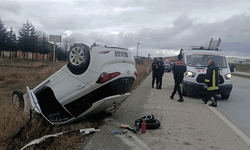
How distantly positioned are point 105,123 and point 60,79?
1484 mm

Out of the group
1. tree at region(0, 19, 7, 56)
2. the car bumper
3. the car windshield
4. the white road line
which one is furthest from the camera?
tree at region(0, 19, 7, 56)

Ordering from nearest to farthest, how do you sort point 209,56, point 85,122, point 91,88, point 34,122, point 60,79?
1. point 34,122
2. point 91,88
3. point 60,79
4. point 85,122
5. point 209,56

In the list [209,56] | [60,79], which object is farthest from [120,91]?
[209,56]

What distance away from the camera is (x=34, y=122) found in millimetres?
3980

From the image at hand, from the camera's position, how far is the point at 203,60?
32.4 ft

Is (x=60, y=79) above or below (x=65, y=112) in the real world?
above

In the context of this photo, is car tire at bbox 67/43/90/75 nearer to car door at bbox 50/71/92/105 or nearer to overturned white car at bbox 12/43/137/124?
overturned white car at bbox 12/43/137/124

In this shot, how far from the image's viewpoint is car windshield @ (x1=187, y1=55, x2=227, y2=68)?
31.9 feet

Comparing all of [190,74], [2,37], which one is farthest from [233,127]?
[2,37]

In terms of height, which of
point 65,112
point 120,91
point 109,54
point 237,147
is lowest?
point 237,147

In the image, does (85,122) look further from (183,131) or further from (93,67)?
(183,131)

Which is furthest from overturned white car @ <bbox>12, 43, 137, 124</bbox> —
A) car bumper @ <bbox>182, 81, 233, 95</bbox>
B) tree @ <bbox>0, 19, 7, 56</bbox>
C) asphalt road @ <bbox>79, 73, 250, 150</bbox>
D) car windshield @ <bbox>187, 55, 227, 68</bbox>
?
tree @ <bbox>0, 19, 7, 56</bbox>

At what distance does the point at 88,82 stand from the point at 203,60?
7.23 m

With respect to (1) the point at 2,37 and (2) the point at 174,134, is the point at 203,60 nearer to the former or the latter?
(2) the point at 174,134
